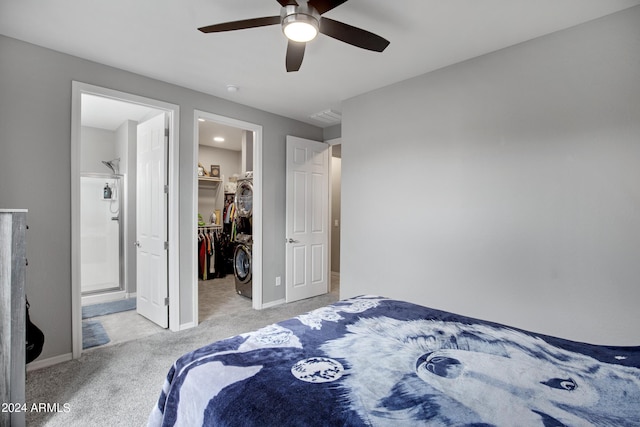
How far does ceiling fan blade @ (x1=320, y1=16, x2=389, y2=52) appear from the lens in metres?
1.79

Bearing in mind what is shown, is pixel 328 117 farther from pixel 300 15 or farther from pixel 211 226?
pixel 211 226

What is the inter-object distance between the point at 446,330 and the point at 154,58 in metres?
3.09

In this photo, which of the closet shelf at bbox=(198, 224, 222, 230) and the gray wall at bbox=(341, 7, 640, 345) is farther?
the closet shelf at bbox=(198, 224, 222, 230)

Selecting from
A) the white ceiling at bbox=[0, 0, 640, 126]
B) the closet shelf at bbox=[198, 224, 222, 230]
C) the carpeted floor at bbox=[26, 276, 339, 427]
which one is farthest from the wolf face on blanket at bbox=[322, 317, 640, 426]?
the closet shelf at bbox=[198, 224, 222, 230]

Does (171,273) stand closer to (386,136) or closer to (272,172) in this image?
(272,172)

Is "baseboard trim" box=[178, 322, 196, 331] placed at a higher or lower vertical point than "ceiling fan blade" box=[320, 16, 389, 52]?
lower

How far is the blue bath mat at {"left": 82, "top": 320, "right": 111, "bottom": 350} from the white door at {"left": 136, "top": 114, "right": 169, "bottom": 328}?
455 mm

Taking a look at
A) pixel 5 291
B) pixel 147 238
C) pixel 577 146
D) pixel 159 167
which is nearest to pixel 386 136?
pixel 577 146

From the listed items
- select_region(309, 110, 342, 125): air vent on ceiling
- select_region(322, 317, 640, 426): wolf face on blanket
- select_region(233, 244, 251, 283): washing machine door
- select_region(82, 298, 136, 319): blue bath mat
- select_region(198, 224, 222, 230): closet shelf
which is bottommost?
select_region(82, 298, 136, 319): blue bath mat

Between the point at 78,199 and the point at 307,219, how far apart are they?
2660 mm

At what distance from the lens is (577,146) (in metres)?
2.17

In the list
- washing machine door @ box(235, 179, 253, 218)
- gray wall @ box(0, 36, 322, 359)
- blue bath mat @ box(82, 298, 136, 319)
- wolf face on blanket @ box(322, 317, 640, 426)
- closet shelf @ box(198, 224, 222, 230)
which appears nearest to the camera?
wolf face on blanket @ box(322, 317, 640, 426)

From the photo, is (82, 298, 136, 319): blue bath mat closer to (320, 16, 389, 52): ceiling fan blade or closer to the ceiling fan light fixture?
the ceiling fan light fixture

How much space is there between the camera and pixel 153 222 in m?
3.44
